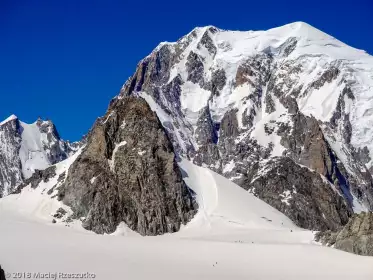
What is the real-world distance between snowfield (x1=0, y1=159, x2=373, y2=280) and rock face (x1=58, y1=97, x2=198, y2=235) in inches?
96.5

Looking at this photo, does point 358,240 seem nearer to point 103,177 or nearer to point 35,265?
point 35,265

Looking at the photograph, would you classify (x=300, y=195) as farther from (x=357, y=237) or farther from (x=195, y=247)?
(x=195, y=247)

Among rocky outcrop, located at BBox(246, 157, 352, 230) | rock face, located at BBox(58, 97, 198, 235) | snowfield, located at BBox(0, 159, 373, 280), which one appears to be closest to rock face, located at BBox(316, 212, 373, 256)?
snowfield, located at BBox(0, 159, 373, 280)

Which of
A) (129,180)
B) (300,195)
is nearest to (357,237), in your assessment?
(129,180)

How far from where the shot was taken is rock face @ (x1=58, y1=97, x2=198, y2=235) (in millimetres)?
74625

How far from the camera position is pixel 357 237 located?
54906 mm

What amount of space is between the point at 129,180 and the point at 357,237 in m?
34.3

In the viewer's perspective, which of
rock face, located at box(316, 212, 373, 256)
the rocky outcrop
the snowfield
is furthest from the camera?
the rocky outcrop

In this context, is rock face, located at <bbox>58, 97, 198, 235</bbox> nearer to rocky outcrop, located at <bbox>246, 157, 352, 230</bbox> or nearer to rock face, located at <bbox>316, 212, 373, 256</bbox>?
rock face, located at <bbox>316, 212, 373, 256</bbox>

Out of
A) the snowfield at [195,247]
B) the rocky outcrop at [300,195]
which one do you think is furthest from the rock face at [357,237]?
the rocky outcrop at [300,195]

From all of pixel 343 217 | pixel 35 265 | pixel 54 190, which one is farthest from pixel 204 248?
pixel 343 217

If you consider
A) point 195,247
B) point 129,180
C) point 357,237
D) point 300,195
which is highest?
point 300,195

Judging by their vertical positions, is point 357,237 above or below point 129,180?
below

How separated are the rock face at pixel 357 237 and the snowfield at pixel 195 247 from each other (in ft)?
6.03
